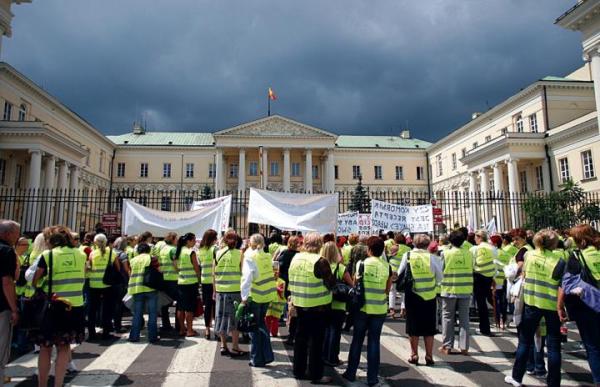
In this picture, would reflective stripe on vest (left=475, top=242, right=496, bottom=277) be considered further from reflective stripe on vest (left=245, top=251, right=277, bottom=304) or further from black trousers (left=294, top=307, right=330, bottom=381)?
reflective stripe on vest (left=245, top=251, right=277, bottom=304)

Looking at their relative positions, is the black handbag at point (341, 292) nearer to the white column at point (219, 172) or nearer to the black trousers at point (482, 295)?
the black trousers at point (482, 295)

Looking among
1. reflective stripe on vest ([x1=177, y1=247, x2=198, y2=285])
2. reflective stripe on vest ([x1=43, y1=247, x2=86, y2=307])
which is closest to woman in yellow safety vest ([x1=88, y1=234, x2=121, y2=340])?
reflective stripe on vest ([x1=177, y1=247, x2=198, y2=285])

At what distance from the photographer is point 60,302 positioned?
488 cm

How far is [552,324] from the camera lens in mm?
4969

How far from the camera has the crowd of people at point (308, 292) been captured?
4805mm

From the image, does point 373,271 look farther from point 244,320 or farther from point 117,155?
point 117,155

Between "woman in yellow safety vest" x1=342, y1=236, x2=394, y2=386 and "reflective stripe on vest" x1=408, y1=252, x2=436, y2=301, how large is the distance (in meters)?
0.81

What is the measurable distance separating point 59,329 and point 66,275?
0.66m

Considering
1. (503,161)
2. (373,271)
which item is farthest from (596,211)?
(373,271)

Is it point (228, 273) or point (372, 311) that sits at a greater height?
point (228, 273)

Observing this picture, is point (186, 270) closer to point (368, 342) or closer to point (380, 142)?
point (368, 342)

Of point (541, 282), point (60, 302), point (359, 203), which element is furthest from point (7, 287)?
point (359, 203)

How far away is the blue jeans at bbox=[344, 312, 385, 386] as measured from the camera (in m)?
5.22

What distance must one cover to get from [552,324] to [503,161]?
116ft
